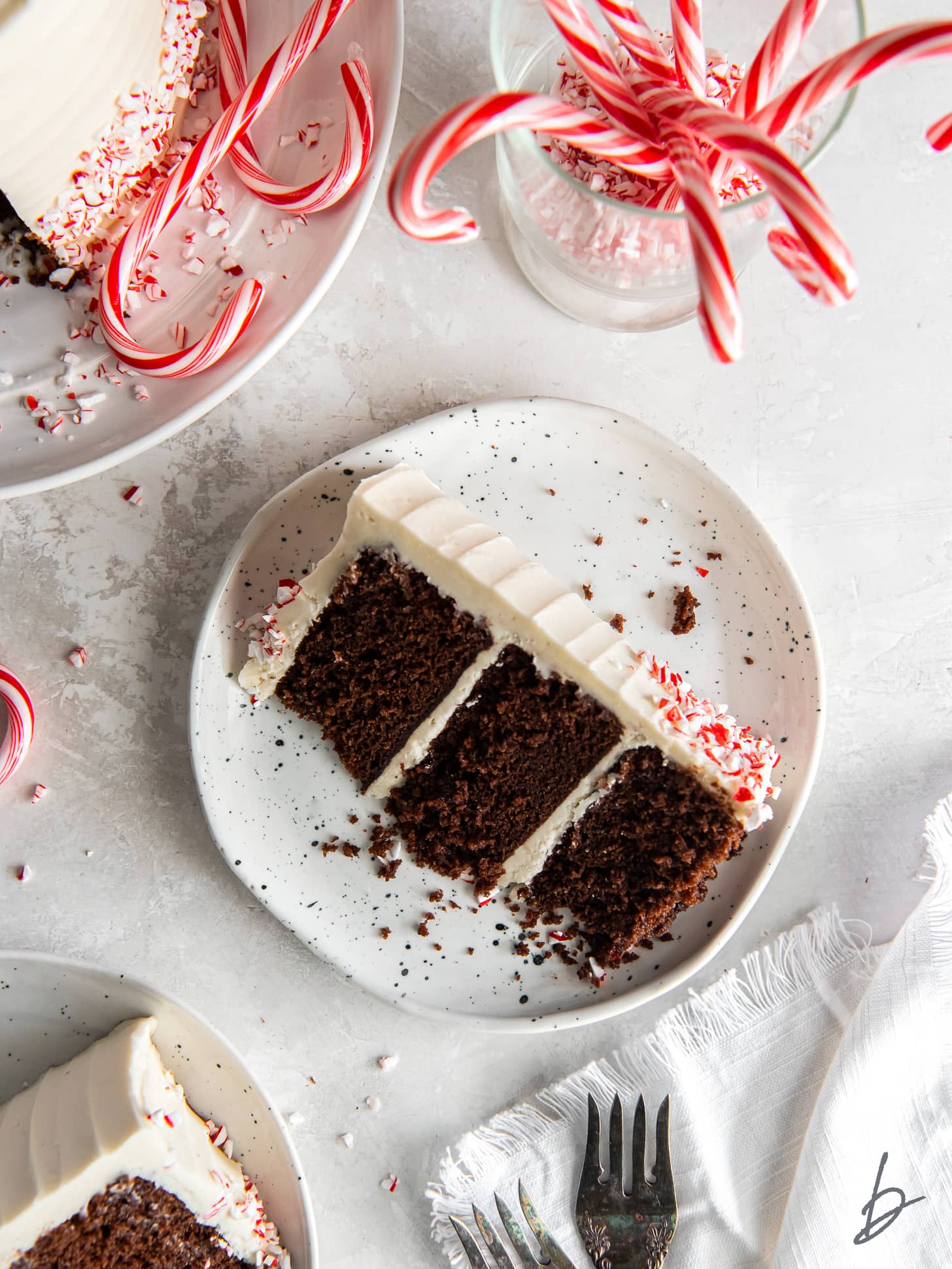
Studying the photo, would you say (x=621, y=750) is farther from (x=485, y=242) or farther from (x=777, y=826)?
(x=485, y=242)

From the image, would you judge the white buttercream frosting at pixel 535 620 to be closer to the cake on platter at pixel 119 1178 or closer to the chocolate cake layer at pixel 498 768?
the chocolate cake layer at pixel 498 768

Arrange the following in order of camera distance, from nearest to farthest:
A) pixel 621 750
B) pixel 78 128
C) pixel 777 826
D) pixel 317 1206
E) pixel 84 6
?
pixel 84 6 < pixel 78 128 < pixel 621 750 < pixel 777 826 < pixel 317 1206

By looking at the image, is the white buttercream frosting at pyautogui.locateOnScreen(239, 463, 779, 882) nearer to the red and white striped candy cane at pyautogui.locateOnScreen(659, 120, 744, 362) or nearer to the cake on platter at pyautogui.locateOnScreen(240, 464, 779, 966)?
the cake on platter at pyautogui.locateOnScreen(240, 464, 779, 966)

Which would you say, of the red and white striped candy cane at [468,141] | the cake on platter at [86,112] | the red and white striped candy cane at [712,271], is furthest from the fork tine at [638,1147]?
the cake on platter at [86,112]

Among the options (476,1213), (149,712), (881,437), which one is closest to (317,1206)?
(476,1213)

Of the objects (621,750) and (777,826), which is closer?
(621,750)

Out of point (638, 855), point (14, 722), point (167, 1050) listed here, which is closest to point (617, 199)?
Result: point (638, 855)

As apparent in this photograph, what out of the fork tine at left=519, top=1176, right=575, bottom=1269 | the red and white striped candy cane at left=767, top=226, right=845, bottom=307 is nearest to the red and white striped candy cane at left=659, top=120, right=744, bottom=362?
the red and white striped candy cane at left=767, top=226, right=845, bottom=307
